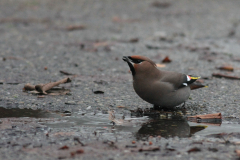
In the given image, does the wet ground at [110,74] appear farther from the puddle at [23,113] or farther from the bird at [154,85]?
the bird at [154,85]

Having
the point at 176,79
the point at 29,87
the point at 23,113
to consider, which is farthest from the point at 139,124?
the point at 29,87

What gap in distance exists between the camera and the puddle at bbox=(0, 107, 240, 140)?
4.36 metres

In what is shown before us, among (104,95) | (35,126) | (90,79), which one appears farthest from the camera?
(90,79)

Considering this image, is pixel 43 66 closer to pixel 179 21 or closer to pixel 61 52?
pixel 61 52

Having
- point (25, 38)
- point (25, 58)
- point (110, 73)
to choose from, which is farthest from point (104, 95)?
point (25, 38)

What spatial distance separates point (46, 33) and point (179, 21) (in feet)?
13.3

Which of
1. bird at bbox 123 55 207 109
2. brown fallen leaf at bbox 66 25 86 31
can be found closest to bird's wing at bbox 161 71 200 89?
bird at bbox 123 55 207 109

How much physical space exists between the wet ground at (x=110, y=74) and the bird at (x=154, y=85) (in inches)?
7.1

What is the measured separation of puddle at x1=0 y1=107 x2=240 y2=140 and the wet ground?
11 mm

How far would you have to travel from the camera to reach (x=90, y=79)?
6.94 metres

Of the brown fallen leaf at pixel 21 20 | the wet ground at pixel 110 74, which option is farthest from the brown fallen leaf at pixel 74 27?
the brown fallen leaf at pixel 21 20

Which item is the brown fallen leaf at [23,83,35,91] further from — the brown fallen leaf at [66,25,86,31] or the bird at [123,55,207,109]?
the brown fallen leaf at [66,25,86,31]

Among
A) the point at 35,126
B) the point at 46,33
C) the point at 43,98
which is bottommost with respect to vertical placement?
the point at 35,126

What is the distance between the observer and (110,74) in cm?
742
